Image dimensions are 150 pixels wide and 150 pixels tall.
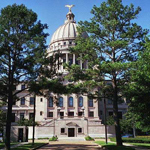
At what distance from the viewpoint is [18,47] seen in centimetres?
2123

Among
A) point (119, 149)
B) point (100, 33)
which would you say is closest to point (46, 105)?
point (100, 33)

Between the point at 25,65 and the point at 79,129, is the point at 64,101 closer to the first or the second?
the point at 79,129

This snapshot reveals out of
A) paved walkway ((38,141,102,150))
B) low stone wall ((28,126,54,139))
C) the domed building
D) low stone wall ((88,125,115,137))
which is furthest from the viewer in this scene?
the domed building

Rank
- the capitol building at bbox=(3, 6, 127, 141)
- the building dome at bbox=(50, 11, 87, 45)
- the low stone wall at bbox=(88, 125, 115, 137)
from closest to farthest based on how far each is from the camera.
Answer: the low stone wall at bbox=(88, 125, 115, 137) < the capitol building at bbox=(3, 6, 127, 141) < the building dome at bbox=(50, 11, 87, 45)

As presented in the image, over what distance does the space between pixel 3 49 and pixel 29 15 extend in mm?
4671

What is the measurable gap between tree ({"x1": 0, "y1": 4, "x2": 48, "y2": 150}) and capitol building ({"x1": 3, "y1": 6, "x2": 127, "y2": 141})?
51.0 ft

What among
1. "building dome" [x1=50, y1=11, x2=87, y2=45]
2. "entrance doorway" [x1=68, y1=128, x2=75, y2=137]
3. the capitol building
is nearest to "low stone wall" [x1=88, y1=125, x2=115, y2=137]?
the capitol building

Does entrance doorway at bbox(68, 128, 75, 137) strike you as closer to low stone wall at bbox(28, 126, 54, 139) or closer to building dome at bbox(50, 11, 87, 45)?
low stone wall at bbox(28, 126, 54, 139)

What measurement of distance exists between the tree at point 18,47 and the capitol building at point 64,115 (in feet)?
51.0

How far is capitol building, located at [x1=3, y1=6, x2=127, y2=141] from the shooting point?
48.3 meters

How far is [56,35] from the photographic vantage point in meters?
78.4

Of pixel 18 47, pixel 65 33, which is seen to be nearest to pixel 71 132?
pixel 18 47

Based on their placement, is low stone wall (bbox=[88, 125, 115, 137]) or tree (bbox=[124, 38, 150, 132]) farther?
low stone wall (bbox=[88, 125, 115, 137])

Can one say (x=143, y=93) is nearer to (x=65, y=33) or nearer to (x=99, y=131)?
(x=99, y=131)
